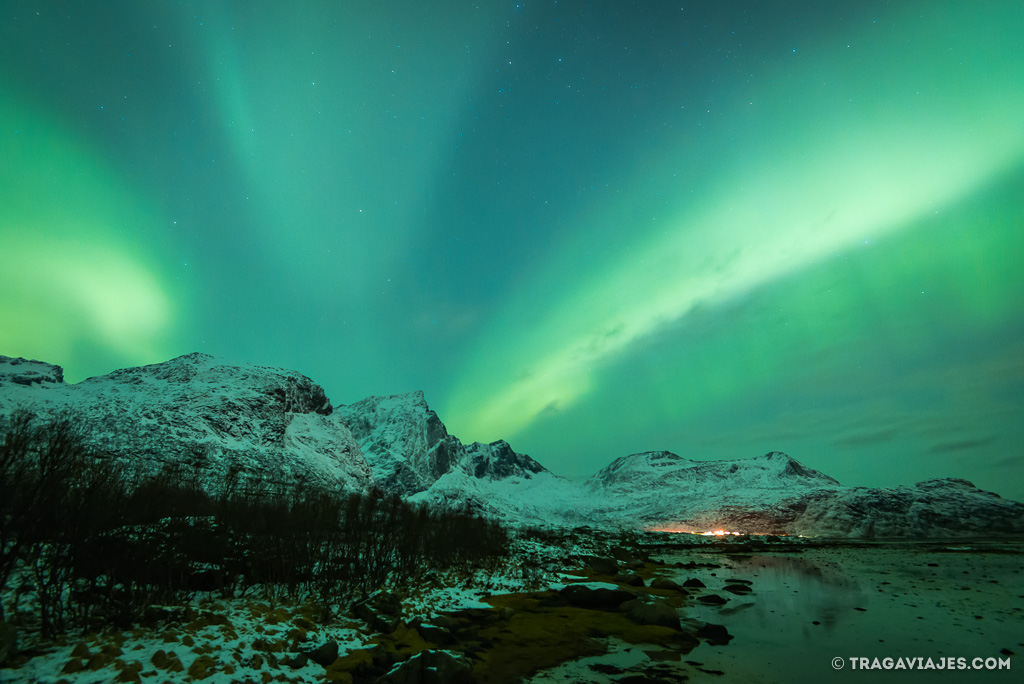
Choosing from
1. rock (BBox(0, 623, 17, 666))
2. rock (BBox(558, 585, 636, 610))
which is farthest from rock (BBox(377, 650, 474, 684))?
rock (BBox(558, 585, 636, 610))

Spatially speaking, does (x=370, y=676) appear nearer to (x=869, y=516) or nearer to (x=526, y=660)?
(x=526, y=660)

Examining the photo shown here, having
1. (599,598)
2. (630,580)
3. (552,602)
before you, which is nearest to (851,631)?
(599,598)

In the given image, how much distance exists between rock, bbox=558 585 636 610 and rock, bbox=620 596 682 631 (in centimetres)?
189

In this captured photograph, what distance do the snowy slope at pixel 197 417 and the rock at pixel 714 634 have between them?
75028 millimetres

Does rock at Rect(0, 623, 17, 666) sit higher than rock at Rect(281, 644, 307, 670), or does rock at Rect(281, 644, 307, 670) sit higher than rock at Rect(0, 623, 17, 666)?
rock at Rect(0, 623, 17, 666)

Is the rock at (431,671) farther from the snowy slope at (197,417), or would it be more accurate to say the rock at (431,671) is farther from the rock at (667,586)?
the snowy slope at (197,417)

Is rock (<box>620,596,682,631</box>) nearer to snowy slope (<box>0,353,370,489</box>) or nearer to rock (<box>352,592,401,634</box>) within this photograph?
rock (<box>352,592,401,634</box>)

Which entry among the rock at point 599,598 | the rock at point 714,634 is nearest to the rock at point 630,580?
the rock at point 599,598

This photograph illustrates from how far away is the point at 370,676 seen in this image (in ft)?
38.1

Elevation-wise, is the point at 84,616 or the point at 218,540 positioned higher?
the point at 218,540

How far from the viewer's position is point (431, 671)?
11016mm

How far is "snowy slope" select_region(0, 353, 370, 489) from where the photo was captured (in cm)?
10531

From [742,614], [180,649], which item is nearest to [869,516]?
[742,614]

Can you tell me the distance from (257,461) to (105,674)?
130374 mm
